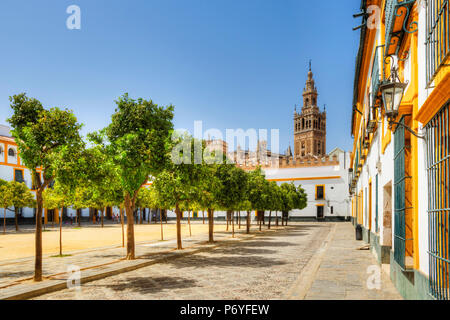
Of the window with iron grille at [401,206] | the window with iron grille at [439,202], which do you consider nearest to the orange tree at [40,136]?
the window with iron grille at [401,206]

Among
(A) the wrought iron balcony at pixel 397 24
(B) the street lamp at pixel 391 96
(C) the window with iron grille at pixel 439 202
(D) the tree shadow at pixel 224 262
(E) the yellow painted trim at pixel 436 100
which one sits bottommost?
(D) the tree shadow at pixel 224 262

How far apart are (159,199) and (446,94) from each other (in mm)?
13487

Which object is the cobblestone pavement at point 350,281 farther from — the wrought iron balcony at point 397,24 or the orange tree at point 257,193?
the orange tree at point 257,193

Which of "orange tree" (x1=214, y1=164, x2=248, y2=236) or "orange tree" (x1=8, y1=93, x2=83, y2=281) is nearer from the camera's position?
"orange tree" (x1=8, y1=93, x2=83, y2=281)

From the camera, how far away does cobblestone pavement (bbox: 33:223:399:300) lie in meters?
7.18

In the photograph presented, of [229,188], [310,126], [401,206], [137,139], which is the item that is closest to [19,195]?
[229,188]

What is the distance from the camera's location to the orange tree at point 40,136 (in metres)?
8.05

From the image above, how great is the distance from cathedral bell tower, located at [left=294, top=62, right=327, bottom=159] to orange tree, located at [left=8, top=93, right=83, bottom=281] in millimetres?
82690

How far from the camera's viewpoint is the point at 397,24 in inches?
251

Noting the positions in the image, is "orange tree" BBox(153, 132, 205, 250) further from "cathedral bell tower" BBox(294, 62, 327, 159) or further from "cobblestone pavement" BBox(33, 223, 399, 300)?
"cathedral bell tower" BBox(294, 62, 327, 159)

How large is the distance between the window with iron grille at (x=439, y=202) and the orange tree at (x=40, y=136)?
7.15m

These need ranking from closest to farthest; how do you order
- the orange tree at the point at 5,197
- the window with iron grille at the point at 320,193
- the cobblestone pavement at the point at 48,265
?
the cobblestone pavement at the point at 48,265, the orange tree at the point at 5,197, the window with iron grille at the point at 320,193

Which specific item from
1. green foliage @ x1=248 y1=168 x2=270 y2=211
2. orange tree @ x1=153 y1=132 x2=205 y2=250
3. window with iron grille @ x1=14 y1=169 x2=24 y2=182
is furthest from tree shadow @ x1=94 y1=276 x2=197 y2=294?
window with iron grille @ x1=14 y1=169 x2=24 y2=182

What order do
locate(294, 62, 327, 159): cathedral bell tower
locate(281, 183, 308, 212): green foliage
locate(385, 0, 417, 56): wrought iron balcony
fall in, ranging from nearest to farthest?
locate(385, 0, 417, 56): wrought iron balcony
locate(281, 183, 308, 212): green foliage
locate(294, 62, 327, 159): cathedral bell tower
